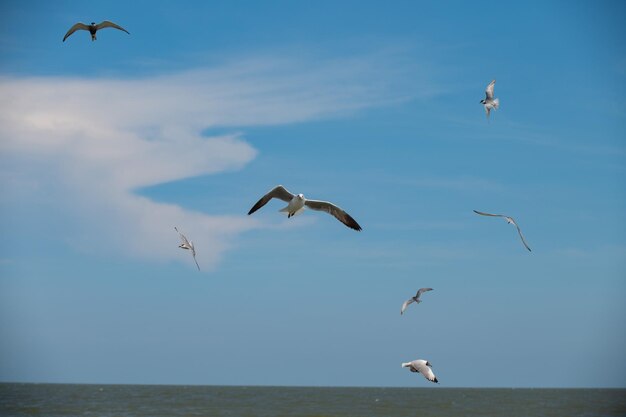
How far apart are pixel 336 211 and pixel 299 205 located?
1.59 meters

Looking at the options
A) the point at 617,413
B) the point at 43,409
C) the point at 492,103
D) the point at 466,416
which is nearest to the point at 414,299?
the point at 492,103

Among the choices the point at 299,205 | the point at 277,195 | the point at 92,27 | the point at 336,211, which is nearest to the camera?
the point at 299,205

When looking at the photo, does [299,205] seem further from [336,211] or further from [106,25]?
[106,25]

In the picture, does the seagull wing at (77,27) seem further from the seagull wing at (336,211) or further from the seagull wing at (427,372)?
the seagull wing at (427,372)

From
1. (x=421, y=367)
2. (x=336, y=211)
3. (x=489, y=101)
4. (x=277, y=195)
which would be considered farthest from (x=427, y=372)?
(x=489, y=101)

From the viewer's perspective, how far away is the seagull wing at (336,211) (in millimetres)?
24828

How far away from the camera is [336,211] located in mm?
25047

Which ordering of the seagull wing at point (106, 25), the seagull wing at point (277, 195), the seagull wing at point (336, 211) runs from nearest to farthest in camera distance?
the seagull wing at point (277, 195), the seagull wing at point (336, 211), the seagull wing at point (106, 25)

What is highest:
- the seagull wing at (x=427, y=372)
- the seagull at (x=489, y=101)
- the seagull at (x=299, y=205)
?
the seagull at (x=489, y=101)

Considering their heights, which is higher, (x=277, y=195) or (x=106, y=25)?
(x=106, y=25)

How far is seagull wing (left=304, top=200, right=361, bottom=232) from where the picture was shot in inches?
977

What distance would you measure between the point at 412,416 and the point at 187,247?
47856 millimetres

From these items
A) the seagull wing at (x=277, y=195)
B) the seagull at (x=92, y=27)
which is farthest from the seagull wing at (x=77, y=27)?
the seagull wing at (x=277, y=195)

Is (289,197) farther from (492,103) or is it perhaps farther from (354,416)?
(354,416)
